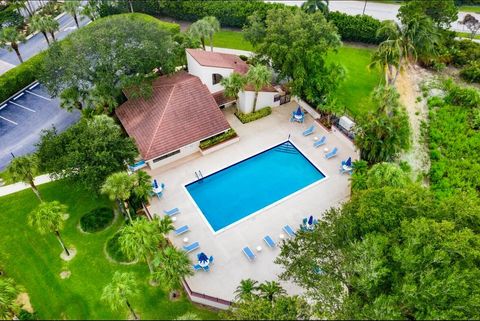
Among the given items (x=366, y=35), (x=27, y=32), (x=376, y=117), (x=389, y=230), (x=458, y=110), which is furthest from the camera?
(x=27, y=32)

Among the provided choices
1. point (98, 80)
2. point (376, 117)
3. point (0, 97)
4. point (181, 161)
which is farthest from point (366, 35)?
point (0, 97)

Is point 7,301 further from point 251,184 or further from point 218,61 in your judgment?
point 218,61

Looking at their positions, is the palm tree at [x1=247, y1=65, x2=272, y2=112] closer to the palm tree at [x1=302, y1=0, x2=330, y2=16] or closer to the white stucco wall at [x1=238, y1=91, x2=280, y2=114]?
the white stucco wall at [x1=238, y1=91, x2=280, y2=114]

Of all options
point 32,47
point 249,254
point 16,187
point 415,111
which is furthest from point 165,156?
point 32,47

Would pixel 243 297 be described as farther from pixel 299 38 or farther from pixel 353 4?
pixel 353 4

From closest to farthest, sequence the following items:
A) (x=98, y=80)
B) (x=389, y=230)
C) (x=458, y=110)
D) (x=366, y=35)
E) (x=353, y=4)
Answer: (x=389, y=230)
(x=98, y=80)
(x=458, y=110)
(x=366, y=35)
(x=353, y=4)

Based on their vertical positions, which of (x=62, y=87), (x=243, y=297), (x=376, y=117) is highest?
(x=62, y=87)

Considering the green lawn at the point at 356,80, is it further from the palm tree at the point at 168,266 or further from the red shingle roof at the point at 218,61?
the palm tree at the point at 168,266
